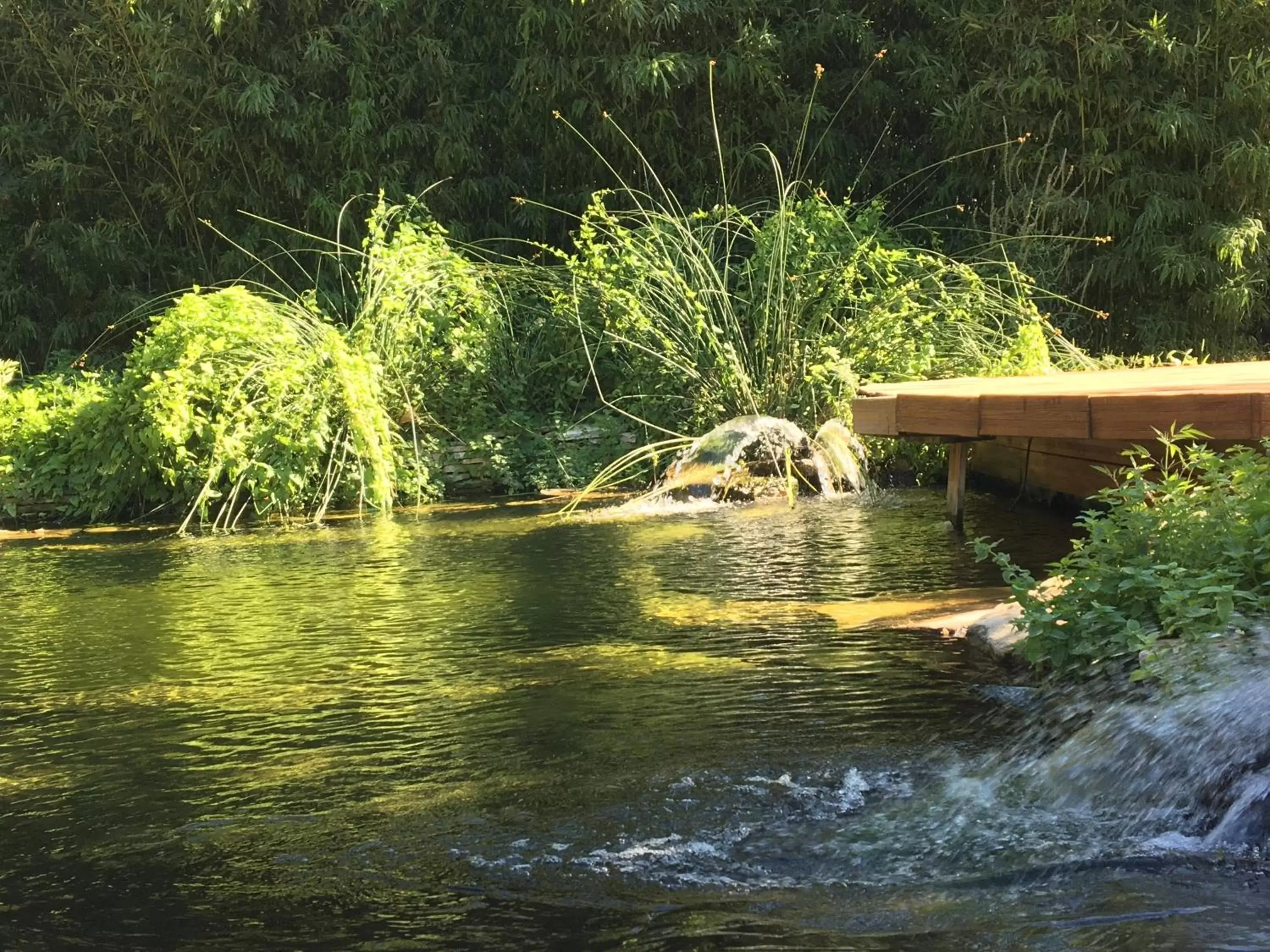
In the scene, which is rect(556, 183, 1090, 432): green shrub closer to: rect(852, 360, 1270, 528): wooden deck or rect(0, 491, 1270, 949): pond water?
rect(852, 360, 1270, 528): wooden deck

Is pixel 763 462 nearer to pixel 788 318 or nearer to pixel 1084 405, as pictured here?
pixel 788 318

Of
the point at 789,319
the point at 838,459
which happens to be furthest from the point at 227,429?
the point at 838,459

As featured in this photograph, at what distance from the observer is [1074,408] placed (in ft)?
12.5

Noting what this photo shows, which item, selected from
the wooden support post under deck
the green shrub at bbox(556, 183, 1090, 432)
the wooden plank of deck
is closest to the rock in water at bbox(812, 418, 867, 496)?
the green shrub at bbox(556, 183, 1090, 432)

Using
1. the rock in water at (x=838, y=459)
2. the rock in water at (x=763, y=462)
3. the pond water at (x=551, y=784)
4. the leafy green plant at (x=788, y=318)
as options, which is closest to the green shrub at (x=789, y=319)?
the leafy green plant at (x=788, y=318)

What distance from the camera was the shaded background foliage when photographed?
809 cm

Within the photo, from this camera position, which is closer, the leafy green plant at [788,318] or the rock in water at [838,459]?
the rock in water at [838,459]

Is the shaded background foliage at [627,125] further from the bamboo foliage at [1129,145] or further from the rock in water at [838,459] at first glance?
the rock in water at [838,459]

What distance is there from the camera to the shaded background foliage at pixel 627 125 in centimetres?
809

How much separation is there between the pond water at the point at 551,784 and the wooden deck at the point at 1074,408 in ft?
1.56

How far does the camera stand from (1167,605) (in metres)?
2.51

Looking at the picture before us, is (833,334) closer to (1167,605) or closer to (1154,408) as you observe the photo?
(1154,408)

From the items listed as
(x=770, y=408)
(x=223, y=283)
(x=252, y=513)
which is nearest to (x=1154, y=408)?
(x=770, y=408)

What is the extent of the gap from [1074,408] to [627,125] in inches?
218
